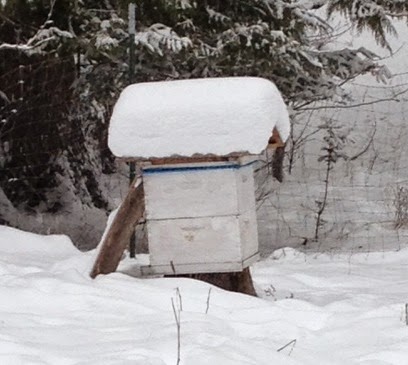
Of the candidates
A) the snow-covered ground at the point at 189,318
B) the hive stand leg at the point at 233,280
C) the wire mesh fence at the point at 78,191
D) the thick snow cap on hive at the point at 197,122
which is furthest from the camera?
the wire mesh fence at the point at 78,191

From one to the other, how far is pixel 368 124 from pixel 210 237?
40.4 ft

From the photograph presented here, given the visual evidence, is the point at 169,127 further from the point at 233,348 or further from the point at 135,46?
the point at 135,46

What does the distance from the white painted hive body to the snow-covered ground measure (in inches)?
5.7

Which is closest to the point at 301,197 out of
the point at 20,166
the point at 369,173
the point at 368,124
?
the point at 369,173

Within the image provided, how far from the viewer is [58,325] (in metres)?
3.92

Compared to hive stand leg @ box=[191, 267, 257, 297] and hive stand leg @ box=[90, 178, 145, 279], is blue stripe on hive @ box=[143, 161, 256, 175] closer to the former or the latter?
hive stand leg @ box=[90, 178, 145, 279]

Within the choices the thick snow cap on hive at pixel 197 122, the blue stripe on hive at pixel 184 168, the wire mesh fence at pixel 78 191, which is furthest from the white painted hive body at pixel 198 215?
the wire mesh fence at pixel 78 191

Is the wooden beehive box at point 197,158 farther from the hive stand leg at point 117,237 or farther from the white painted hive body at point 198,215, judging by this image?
the hive stand leg at point 117,237

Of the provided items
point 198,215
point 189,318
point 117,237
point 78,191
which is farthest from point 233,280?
point 78,191

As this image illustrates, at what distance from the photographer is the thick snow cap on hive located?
449 centimetres

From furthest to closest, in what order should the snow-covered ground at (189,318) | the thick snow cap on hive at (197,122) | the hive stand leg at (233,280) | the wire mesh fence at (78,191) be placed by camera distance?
the wire mesh fence at (78,191), the hive stand leg at (233,280), the thick snow cap on hive at (197,122), the snow-covered ground at (189,318)

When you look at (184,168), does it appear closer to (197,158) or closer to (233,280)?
(197,158)

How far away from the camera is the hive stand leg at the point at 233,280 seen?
4.74 meters

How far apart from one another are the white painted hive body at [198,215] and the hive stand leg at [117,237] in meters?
0.17
